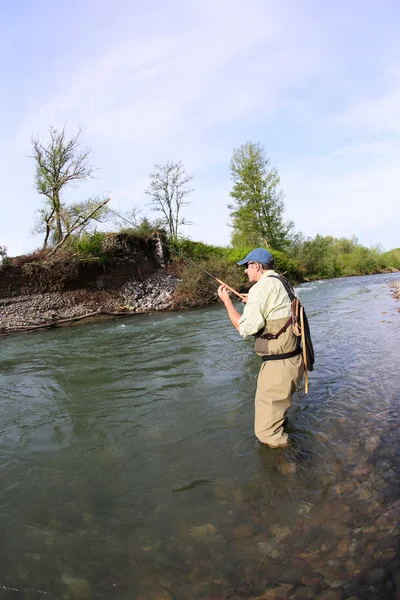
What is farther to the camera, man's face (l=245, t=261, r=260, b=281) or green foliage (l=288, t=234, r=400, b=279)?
green foliage (l=288, t=234, r=400, b=279)

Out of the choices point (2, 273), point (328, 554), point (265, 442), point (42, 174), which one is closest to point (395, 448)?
point (265, 442)

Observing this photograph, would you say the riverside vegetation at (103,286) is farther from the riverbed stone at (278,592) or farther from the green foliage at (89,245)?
the riverbed stone at (278,592)

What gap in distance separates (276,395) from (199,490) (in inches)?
50.1

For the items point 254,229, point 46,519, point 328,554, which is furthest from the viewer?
point 254,229

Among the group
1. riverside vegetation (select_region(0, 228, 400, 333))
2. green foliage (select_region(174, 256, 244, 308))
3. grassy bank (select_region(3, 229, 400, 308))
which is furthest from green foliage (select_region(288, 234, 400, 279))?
green foliage (select_region(174, 256, 244, 308))

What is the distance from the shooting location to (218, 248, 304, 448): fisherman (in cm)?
407

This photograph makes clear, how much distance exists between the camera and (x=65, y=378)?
8.19 metres

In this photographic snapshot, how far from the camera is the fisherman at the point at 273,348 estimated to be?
13.4 ft

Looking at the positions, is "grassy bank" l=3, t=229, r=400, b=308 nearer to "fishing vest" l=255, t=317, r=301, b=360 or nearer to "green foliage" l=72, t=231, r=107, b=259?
"green foliage" l=72, t=231, r=107, b=259

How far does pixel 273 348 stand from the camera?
13.6 ft

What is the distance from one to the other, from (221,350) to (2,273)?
50.6 feet

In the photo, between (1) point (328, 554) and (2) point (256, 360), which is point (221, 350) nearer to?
(2) point (256, 360)

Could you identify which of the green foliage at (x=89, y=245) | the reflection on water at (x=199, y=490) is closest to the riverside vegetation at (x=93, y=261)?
the green foliage at (x=89, y=245)

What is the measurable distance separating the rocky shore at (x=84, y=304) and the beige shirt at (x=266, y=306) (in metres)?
14.8
